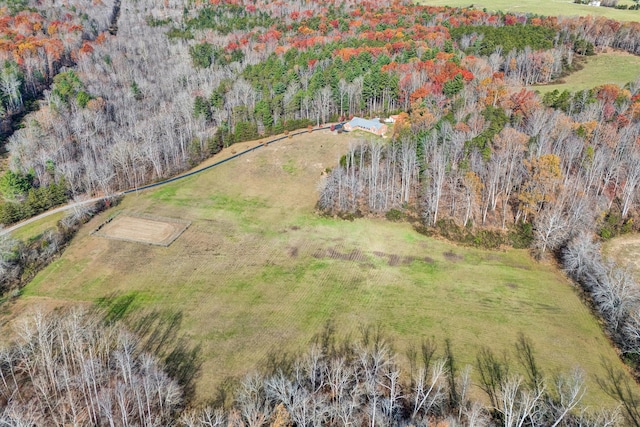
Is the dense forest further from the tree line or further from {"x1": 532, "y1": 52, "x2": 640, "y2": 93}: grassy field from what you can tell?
{"x1": 532, "y1": 52, "x2": 640, "y2": 93}: grassy field

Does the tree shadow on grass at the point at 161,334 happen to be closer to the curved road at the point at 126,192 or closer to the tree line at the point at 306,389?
the tree line at the point at 306,389

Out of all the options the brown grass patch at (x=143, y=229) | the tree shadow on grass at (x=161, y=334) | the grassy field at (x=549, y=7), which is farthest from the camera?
the grassy field at (x=549, y=7)

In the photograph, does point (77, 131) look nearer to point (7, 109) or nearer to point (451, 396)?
point (7, 109)

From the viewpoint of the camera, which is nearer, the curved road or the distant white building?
the curved road

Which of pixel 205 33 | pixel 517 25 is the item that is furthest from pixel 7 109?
pixel 517 25

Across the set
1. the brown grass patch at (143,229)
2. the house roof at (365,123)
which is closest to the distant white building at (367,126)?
the house roof at (365,123)

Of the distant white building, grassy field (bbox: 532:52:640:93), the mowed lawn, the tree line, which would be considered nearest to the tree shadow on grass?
the tree line
